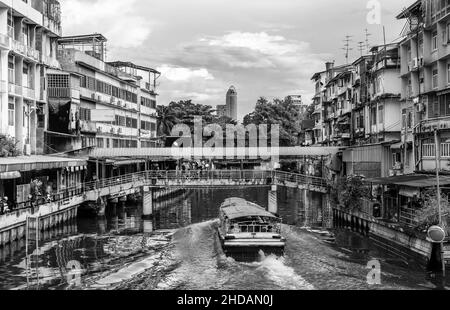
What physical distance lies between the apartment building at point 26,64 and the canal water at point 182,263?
10.2m

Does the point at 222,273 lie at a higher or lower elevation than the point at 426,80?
lower

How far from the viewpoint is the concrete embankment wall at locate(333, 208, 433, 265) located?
32781 mm

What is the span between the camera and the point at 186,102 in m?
108

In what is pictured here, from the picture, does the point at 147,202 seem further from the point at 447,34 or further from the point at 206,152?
the point at 447,34

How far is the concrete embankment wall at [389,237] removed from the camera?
3278 centimetres

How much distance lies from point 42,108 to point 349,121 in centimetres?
3676

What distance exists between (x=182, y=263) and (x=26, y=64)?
28.8m

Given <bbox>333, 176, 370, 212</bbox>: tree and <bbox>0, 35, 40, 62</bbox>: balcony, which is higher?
<bbox>0, 35, 40, 62</bbox>: balcony

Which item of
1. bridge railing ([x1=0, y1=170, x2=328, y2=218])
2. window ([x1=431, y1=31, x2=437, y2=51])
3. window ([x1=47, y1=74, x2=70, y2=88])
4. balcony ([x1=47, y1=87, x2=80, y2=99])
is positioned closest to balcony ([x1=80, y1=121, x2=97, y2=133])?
balcony ([x1=47, y1=87, x2=80, y2=99])

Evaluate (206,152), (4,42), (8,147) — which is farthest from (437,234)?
(206,152)

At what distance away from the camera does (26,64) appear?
52.2 meters

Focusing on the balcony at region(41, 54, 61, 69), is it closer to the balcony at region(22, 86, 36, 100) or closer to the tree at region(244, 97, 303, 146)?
the balcony at region(22, 86, 36, 100)

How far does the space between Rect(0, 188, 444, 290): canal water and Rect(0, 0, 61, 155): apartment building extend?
10184 millimetres

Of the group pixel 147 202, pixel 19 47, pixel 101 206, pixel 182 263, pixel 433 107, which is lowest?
pixel 182 263
